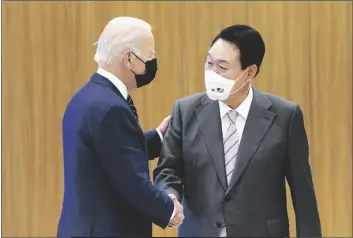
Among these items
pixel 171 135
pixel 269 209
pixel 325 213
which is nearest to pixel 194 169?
pixel 171 135


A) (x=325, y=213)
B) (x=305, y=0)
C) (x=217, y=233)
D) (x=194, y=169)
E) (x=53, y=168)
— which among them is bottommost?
(x=325, y=213)

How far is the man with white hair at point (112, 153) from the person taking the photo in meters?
2.15

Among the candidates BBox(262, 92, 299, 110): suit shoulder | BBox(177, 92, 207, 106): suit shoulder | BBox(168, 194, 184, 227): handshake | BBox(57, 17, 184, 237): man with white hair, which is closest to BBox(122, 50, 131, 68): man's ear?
BBox(57, 17, 184, 237): man with white hair

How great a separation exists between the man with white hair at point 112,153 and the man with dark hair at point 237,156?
9.0 inches

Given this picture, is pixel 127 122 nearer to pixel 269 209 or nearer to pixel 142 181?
pixel 142 181

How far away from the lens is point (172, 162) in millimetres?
2555

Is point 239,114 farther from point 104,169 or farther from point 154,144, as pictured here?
point 104,169

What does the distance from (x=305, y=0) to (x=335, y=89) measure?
61 cm

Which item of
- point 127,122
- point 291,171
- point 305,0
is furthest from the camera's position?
point 305,0

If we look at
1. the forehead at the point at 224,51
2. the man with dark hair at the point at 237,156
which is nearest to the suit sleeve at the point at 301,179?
the man with dark hair at the point at 237,156

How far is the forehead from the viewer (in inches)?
99.9

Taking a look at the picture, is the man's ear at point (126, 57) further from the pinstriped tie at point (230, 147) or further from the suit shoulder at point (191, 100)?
the pinstriped tie at point (230, 147)

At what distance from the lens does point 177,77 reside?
436 centimetres

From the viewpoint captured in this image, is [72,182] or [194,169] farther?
[194,169]
